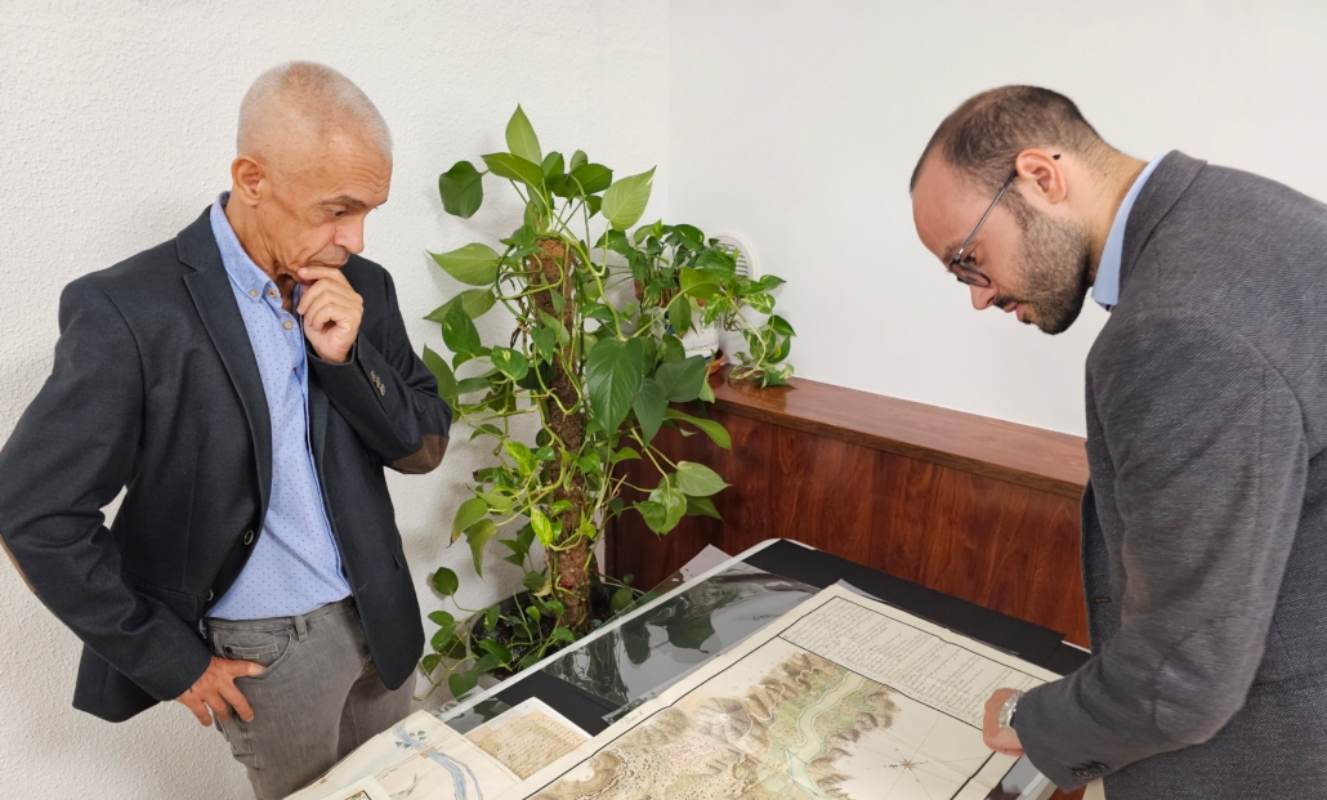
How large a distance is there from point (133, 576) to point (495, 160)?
0.98 m

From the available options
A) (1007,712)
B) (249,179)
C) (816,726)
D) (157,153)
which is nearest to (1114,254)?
(1007,712)

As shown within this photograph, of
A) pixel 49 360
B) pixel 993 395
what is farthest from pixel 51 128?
pixel 993 395

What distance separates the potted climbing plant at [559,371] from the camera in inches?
63.2

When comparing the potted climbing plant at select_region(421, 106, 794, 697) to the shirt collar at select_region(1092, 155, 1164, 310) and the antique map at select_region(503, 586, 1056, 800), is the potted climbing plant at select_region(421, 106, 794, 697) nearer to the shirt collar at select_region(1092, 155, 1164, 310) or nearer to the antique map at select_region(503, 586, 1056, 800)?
the antique map at select_region(503, 586, 1056, 800)

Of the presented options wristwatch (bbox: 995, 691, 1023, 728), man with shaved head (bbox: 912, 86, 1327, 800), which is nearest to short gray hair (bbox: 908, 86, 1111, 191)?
man with shaved head (bbox: 912, 86, 1327, 800)

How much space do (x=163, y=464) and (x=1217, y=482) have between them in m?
1.17

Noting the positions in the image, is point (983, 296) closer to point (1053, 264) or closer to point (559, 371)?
point (1053, 264)

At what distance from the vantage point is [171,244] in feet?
3.38

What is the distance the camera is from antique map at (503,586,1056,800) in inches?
38.1

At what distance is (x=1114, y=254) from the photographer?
771 millimetres

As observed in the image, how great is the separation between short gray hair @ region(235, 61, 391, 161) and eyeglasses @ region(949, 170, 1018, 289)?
76 cm

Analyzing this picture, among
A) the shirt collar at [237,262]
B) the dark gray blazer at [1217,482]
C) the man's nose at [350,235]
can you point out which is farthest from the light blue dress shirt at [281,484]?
the dark gray blazer at [1217,482]

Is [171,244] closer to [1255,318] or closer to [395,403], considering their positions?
[395,403]

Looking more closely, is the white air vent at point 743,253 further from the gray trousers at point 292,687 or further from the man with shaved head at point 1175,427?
the gray trousers at point 292,687
